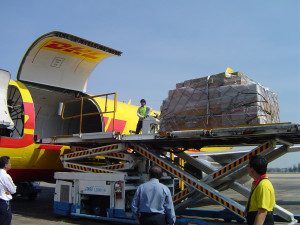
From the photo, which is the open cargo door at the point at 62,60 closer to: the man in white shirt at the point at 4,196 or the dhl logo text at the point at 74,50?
the dhl logo text at the point at 74,50

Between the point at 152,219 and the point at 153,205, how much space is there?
0.60 feet

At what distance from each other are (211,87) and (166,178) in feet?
11.4

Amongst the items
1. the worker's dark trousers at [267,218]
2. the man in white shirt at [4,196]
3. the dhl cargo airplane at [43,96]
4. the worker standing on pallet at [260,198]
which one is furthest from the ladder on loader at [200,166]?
the man in white shirt at [4,196]

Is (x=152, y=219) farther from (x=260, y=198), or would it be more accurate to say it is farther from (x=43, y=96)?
(x=43, y=96)

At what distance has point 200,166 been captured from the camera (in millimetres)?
9109

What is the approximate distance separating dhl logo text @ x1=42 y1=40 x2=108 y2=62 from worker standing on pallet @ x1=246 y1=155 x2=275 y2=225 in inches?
323

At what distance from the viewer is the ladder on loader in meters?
7.04

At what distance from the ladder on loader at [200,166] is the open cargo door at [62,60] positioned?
3.06 m

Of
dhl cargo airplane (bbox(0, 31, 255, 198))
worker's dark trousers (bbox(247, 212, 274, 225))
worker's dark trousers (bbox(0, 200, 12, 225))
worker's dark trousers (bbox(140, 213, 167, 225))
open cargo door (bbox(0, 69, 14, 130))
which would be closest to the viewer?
worker's dark trousers (bbox(247, 212, 274, 225))

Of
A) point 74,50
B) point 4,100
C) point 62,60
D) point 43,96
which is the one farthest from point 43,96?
point 4,100

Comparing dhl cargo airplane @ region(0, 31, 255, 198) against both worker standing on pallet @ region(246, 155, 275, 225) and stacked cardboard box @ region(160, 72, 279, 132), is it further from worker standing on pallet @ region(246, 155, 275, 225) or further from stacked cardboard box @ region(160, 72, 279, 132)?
worker standing on pallet @ region(246, 155, 275, 225)

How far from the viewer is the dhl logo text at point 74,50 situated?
10289 millimetres

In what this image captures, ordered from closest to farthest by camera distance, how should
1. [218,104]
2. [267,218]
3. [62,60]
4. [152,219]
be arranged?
1. [267,218]
2. [152,219]
3. [218,104]
4. [62,60]

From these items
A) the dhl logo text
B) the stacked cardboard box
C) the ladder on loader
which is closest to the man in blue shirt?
the ladder on loader
